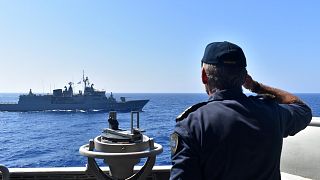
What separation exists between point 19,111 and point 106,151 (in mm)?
109781

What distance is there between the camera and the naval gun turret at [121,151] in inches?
134

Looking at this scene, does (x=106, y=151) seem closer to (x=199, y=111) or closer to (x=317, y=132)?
(x=199, y=111)

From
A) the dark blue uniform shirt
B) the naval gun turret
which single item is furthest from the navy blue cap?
the naval gun turret

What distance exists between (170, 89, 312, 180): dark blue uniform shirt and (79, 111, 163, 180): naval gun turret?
1766 millimetres

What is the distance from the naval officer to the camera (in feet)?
5.32

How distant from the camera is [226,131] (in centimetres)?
165

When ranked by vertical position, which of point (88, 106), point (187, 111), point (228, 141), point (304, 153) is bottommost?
point (88, 106)

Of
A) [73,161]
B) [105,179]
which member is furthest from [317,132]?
[73,161]

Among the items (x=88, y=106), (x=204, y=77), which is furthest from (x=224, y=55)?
(x=88, y=106)

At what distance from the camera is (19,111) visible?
107188 mm

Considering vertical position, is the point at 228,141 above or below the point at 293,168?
above

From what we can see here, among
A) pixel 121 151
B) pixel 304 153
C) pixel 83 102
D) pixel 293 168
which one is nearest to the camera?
pixel 121 151

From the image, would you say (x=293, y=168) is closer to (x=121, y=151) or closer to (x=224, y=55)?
(x=121, y=151)

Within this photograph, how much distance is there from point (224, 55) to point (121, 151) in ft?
6.20
